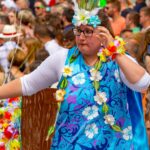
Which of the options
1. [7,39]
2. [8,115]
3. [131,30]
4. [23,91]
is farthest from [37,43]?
[23,91]

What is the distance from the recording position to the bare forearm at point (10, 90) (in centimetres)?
512

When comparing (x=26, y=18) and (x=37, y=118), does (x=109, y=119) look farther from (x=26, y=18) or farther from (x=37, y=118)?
(x=26, y=18)

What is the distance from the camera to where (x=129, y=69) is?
4688 millimetres

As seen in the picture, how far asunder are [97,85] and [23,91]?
0.59 meters

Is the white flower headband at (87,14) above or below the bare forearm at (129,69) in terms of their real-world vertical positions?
above

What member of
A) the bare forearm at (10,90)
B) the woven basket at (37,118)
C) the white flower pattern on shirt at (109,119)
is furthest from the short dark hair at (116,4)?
the white flower pattern on shirt at (109,119)

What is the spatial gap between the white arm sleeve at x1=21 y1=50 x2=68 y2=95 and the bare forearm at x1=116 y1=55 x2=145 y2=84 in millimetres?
529

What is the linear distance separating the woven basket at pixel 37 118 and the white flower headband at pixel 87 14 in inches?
47.1

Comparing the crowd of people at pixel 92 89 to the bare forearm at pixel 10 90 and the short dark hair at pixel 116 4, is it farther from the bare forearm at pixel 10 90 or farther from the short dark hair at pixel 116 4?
the short dark hair at pixel 116 4

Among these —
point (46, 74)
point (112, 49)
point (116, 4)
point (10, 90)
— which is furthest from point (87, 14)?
point (116, 4)

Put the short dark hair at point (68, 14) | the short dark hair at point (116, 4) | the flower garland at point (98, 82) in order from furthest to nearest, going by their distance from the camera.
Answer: the short dark hair at point (116, 4)
the short dark hair at point (68, 14)
the flower garland at point (98, 82)

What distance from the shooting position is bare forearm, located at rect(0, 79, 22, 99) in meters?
5.12

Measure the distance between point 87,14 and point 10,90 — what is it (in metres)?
0.78

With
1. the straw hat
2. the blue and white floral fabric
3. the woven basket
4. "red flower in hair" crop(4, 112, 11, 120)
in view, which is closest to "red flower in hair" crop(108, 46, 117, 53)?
the blue and white floral fabric
